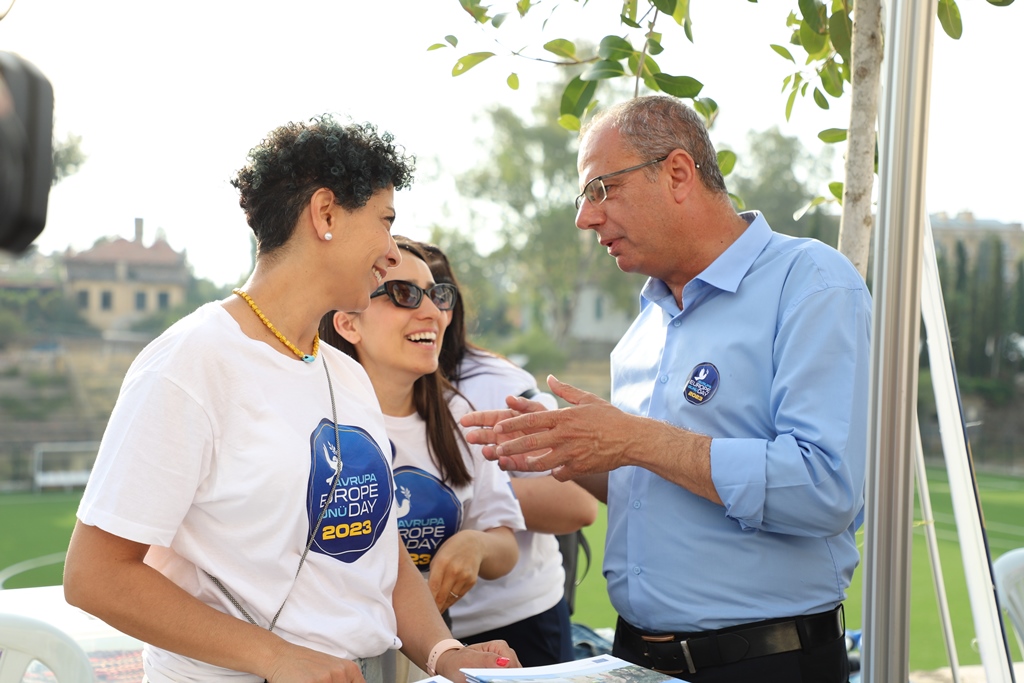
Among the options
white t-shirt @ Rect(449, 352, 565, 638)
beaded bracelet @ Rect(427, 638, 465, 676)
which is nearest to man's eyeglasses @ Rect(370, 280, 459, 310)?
white t-shirt @ Rect(449, 352, 565, 638)

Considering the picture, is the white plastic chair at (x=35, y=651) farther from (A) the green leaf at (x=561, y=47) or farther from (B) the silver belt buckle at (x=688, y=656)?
(A) the green leaf at (x=561, y=47)

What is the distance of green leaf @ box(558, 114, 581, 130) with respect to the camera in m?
2.80

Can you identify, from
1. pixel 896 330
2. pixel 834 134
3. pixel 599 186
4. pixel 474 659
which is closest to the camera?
pixel 896 330

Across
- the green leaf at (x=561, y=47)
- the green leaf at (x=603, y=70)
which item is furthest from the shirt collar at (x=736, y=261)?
the green leaf at (x=561, y=47)

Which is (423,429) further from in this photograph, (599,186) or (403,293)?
(599,186)

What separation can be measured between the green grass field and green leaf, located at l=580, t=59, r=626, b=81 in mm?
6187

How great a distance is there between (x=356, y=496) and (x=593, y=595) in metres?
14.5

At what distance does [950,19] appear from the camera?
91.1 inches

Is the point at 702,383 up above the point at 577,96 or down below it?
→ below

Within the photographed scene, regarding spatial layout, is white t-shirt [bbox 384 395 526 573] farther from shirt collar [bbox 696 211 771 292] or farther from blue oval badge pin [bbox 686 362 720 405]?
shirt collar [bbox 696 211 771 292]

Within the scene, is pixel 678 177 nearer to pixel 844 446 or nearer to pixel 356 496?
pixel 844 446

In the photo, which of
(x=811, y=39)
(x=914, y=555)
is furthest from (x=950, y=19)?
(x=914, y=555)

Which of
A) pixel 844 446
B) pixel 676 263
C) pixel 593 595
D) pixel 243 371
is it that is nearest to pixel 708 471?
pixel 844 446

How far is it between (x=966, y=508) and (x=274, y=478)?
1294 millimetres
